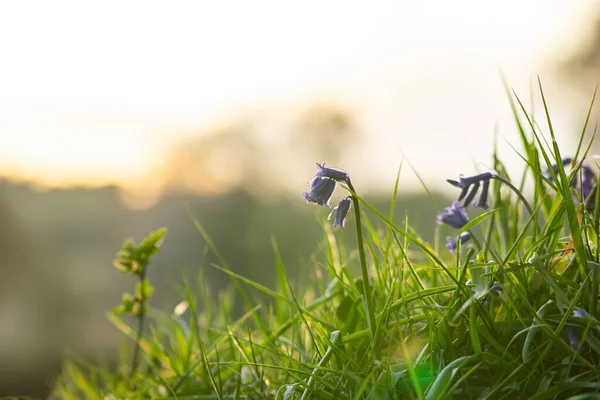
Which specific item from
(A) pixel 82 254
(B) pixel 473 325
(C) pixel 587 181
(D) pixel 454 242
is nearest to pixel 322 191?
(B) pixel 473 325

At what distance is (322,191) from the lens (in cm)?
85

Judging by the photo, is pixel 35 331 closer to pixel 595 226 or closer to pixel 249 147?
pixel 249 147

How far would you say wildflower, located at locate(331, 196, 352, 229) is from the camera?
85cm

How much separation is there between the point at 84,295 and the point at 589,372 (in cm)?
919

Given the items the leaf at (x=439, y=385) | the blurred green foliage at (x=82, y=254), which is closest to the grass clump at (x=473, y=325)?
the leaf at (x=439, y=385)

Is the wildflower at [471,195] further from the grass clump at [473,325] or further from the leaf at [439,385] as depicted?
the leaf at [439,385]

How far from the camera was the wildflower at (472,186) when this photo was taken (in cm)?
100

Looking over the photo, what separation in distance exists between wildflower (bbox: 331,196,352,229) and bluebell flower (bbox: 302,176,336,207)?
17mm

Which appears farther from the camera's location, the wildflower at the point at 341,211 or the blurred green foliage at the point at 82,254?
the blurred green foliage at the point at 82,254

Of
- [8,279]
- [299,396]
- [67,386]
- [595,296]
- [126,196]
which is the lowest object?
[8,279]

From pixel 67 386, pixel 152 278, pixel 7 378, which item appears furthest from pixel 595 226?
pixel 152 278

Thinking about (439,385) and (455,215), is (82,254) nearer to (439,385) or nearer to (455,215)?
(455,215)

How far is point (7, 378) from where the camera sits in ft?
24.1

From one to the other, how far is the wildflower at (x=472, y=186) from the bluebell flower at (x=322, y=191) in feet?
0.73
